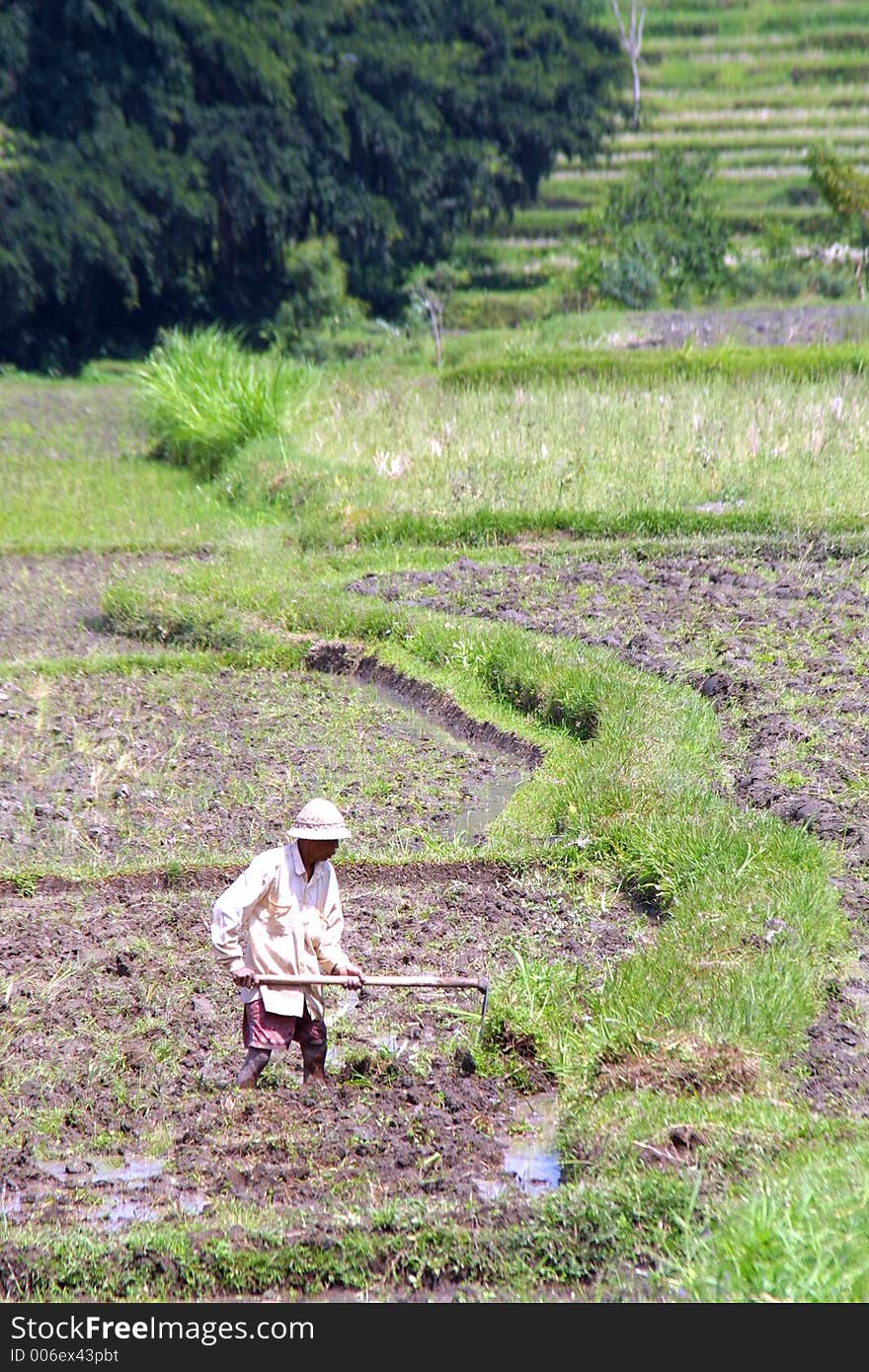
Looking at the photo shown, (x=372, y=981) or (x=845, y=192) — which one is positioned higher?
(x=845, y=192)

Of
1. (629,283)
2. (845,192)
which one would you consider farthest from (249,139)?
(845,192)

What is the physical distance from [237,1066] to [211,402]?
10716mm

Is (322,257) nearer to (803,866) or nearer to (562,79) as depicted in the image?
(562,79)

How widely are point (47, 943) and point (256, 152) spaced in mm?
20829

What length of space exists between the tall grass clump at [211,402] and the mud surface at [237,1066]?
8.85m

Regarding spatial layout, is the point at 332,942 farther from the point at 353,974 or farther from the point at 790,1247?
the point at 790,1247

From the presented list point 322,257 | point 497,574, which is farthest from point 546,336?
point 497,574

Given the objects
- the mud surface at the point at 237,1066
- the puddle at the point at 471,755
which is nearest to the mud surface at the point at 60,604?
the puddle at the point at 471,755

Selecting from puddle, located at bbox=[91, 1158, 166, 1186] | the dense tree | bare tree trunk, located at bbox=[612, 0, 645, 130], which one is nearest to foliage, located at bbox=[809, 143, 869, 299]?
bare tree trunk, located at bbox=[612, 0, 645, 130]

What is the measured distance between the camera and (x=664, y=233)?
23.8 meters

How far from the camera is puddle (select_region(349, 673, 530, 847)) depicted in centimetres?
600

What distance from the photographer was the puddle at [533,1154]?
3.57 meters

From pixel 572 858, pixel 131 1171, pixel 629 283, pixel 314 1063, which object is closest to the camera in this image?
pixel 131 1171

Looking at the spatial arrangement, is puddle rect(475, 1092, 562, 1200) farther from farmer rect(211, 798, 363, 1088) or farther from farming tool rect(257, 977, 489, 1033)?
farmer rect(211, 798, 363, 1088)
